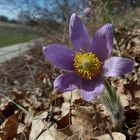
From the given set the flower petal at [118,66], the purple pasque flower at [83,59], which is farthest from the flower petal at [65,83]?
the flower petal at [118,66]

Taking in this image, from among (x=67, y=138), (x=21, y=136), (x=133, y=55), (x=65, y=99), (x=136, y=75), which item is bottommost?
(x=67, y=138)

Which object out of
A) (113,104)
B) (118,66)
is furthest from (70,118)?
(118,66)

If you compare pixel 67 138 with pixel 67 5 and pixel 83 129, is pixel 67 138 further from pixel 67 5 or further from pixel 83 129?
pixel 67 5

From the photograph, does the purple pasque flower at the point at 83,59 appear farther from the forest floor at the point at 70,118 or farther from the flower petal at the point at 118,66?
the forest floor at the point at 70,118

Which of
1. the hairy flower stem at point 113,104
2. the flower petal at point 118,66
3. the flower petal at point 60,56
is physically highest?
the flower petal at point 60,56

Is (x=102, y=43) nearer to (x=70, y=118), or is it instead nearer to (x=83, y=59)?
(x=83, y=59)

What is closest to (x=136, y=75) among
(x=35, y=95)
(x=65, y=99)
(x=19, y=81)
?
(x=65, y=99)

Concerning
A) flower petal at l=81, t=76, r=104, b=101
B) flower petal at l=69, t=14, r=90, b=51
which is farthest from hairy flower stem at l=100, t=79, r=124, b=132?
flower petal at l=69, t=14, r=90, b=51
